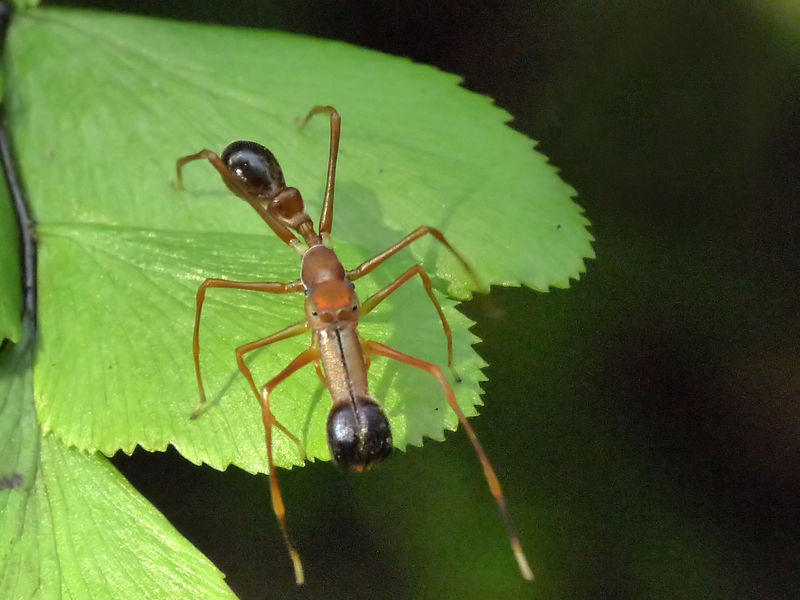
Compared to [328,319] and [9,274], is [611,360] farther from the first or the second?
[9,274]

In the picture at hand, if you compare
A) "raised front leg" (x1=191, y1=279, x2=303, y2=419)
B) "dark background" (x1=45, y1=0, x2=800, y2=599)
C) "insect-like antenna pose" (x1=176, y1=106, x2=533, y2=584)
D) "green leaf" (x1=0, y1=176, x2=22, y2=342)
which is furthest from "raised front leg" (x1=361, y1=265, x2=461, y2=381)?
"green leaf" (x1=0, y1=176, x2=22, y2=342)

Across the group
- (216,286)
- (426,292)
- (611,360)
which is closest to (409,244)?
(426,292)

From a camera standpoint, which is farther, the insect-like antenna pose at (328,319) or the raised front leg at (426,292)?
the raised front leg at (426,292)

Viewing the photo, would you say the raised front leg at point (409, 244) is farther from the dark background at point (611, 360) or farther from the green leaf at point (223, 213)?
the dark background at point (611, 360)

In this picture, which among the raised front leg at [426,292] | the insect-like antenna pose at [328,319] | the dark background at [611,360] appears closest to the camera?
the insect-like antenna pose at [328,319]

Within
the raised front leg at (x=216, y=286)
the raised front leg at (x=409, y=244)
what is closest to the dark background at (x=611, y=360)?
the raised front leg at (x=409, y=244)

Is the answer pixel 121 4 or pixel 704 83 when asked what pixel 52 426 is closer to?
pixel 121 4

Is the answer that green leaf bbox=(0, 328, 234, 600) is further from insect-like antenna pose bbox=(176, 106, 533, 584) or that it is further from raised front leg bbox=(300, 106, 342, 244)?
raised front leg bbox=(300, 106, 342, 244)

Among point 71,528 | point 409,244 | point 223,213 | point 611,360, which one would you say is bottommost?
point 71,528
